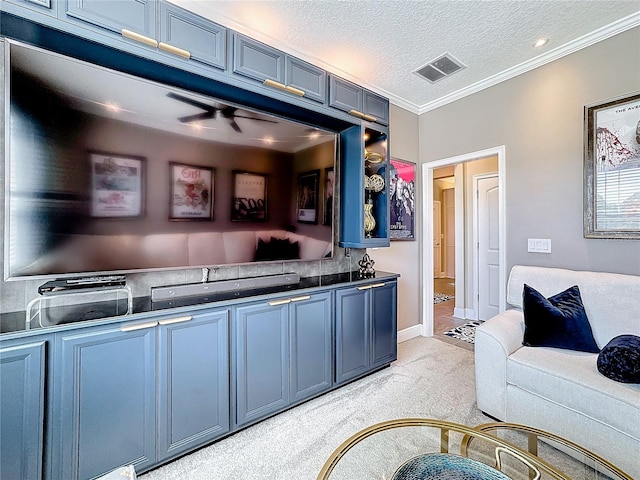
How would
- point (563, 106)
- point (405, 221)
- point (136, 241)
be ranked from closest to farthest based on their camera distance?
1. point (136, 241)
2. point (563, 106)
3. point (405, 221)

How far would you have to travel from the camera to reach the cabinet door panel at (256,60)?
6.10 ft

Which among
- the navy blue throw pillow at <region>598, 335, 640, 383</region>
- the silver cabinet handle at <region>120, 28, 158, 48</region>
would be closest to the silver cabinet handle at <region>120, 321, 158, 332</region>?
the silver cabinet handle at <region>120, 28, 158, 48</region>

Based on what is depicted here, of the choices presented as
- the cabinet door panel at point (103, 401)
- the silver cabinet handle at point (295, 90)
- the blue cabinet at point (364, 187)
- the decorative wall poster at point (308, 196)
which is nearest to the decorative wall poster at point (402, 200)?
the blue cabinet at point (364, 187)

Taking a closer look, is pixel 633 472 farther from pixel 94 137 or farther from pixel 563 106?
pixel 94 137

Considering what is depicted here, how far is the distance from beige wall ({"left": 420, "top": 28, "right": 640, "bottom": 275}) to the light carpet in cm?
142

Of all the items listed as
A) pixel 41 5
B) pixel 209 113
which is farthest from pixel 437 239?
pixel 41 5

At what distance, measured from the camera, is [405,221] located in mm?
3443

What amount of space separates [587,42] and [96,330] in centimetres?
397

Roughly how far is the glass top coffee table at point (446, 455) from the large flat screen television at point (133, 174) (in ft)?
4.56

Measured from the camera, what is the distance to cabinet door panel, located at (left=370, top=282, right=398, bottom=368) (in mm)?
2590

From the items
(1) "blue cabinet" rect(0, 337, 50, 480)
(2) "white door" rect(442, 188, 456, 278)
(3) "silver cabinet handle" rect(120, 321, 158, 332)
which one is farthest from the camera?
(2) "white door" rect(442, 188, 456, 278)

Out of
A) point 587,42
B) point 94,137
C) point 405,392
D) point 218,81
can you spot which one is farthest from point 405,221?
point 94,137

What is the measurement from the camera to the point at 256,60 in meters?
1.94

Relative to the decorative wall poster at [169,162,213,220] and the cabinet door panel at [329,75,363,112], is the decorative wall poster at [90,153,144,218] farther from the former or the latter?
the cabinet door panel at [329,75,363,112]
